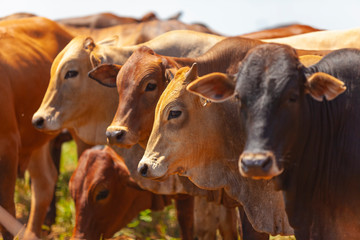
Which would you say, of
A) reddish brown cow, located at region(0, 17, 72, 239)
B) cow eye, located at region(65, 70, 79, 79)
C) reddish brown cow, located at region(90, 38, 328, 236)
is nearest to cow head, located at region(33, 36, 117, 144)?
cow eye, located at region(65, 70, 79, 79)

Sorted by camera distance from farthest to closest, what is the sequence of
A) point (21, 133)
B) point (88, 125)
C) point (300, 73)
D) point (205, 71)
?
point (21, 133) → point (88, 125) → point (205, 71) → point (300, 73)

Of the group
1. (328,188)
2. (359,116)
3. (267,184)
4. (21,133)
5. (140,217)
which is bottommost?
(140,217)

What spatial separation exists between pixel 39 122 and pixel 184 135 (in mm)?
1554

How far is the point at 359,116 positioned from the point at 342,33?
7.88 ft

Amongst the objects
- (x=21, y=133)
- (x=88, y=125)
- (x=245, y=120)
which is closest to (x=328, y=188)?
(x=245, y=120)

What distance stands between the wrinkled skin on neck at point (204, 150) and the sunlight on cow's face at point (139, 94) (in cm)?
35

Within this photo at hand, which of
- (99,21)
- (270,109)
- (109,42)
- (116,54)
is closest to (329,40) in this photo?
(116,54)

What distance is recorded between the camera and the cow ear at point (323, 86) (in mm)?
3699

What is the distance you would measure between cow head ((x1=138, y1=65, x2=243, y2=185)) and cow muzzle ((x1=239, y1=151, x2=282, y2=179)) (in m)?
0.92

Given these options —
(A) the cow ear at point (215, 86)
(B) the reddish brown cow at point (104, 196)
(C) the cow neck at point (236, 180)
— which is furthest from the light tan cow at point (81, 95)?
(A) the cow ear at point (215, 86)

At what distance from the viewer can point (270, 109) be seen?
3664 millimetres

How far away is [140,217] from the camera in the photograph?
7.26 metres

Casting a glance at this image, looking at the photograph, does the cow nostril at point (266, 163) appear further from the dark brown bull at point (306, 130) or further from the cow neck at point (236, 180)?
the cow neck at point (236, 180)

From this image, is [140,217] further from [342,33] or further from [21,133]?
[342,33]
